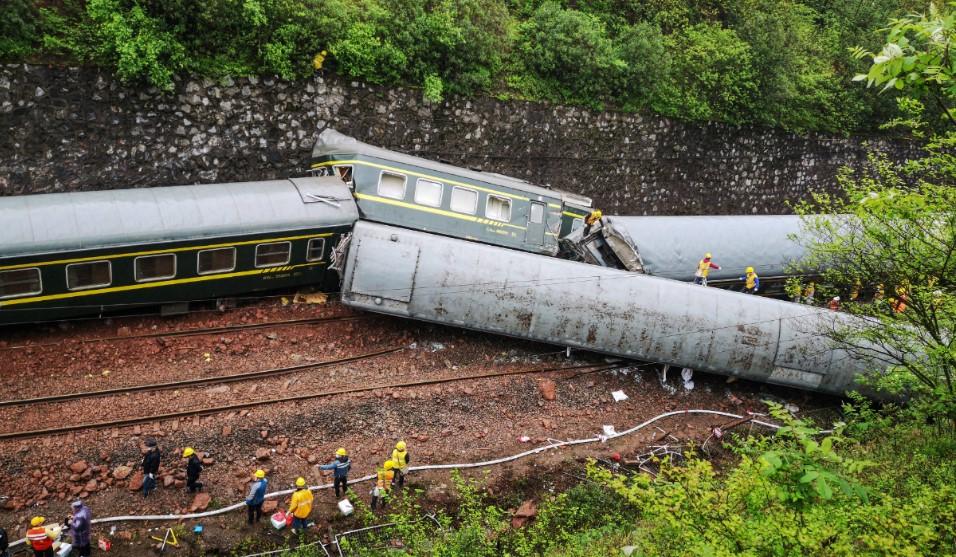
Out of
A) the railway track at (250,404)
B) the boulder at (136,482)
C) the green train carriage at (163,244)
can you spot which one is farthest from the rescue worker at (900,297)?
the boulder at (136,482)

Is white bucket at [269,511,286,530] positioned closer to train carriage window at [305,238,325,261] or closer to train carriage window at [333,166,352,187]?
train carriage window at [305,238,325,261]

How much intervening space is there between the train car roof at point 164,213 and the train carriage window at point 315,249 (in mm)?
461

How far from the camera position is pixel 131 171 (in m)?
16.7

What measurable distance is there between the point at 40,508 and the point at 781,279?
62.8 feet

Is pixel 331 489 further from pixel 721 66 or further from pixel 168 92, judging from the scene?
pixel 721 66

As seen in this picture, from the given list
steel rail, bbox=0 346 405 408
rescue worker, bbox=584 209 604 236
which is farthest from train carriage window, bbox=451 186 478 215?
steel rail, bbox=0 346 405 408

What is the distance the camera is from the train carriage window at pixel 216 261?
47.0ft

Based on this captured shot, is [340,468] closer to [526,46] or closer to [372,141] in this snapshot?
[372,141]

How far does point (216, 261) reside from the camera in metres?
14.5

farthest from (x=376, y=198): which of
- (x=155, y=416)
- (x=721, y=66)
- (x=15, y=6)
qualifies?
(x=721, y=66)

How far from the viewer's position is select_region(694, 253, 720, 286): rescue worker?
58.9 ft

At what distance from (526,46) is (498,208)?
7.95m

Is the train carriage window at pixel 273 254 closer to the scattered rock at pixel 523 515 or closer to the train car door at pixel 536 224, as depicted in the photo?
the train car door at pixel 536 224

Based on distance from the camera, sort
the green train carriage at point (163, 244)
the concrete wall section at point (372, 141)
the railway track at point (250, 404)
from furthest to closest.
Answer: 1. the concrete wall section at point (372, 141)
2. the green train carriage at point (163, 244)
3. the railway track at point (250, 404)
